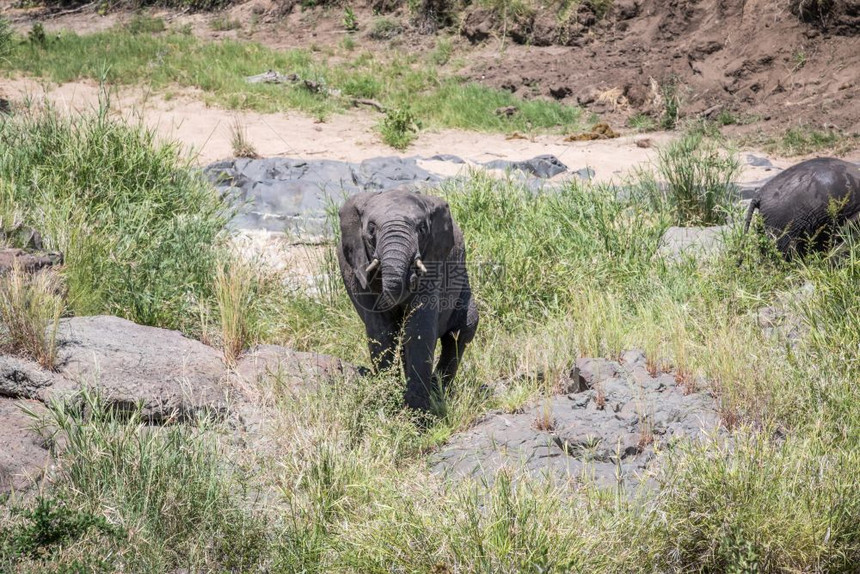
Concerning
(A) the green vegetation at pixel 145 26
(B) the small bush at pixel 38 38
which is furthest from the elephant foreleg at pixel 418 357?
(A) the green vegetation at pixel 145 26

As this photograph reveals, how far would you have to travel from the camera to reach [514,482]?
410cm

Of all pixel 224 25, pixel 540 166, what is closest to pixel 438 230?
pixel 540 166

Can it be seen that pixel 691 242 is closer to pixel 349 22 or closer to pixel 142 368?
pixel 142 368

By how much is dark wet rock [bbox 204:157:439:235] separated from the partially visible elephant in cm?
343

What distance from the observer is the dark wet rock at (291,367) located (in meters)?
5.24

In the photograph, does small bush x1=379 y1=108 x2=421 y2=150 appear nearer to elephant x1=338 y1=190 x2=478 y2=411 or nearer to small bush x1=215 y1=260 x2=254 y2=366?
small bush x1=215 y1=260 x2=254 y2=366

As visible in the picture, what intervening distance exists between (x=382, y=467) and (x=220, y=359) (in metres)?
1.58

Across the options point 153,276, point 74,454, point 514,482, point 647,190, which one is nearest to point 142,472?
point 74,454

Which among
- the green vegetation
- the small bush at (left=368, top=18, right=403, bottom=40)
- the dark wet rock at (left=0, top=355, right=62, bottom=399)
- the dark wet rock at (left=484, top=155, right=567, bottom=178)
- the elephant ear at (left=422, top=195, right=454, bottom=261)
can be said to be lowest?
the dark wet rock at (left=484, top=155, right=567, bottom=178)

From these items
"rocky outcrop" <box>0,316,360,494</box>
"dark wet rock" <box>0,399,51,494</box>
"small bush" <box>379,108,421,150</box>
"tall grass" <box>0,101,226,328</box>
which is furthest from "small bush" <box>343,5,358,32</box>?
"dark wet rock" <box>0,399,51,494</box>

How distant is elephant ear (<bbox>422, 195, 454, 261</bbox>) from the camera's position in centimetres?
498

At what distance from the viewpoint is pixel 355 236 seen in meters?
5.04

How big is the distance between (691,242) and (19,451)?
18.6 ft

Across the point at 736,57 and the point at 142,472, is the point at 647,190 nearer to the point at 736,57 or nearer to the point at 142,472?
the point at 142,472
